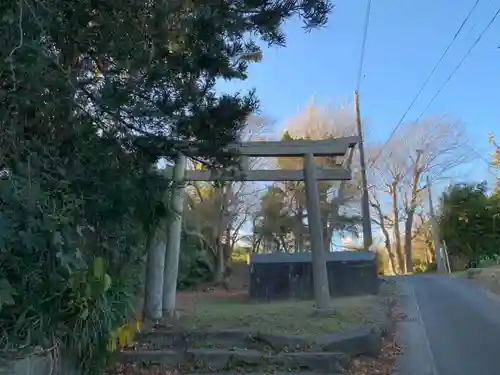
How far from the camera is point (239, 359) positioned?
6402mm

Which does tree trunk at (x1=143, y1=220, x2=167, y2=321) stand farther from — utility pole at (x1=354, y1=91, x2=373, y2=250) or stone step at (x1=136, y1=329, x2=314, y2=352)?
utility pole at (x1=354, y1=91, x2=373, y2=250)

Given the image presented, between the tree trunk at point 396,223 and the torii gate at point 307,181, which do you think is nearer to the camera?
the torii gate at point 307,181

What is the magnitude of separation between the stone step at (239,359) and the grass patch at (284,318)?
1.02 metres

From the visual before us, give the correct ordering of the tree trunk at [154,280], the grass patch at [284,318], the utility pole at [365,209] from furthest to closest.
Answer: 1. the utility pole at [365,209]
2. the tree trunk at [154,280]
3. the grass patch at [284,318]

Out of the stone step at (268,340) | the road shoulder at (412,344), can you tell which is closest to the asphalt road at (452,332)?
the road shoulder at (412,344)

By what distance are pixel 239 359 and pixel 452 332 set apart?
160 inches

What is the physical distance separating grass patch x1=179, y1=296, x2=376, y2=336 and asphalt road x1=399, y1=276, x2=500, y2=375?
0.93 meters

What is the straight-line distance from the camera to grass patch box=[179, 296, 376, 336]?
7.89m

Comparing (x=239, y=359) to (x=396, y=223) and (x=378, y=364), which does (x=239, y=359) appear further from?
(x=396, y=223)

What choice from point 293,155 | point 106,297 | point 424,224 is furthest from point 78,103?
point 424,224

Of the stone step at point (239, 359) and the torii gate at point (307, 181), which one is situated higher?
the torii gate at point (307, 181)

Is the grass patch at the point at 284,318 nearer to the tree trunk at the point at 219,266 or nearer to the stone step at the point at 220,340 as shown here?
the stone step at the point at 220,340

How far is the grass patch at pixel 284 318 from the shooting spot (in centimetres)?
789

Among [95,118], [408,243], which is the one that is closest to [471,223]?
[408,243]
